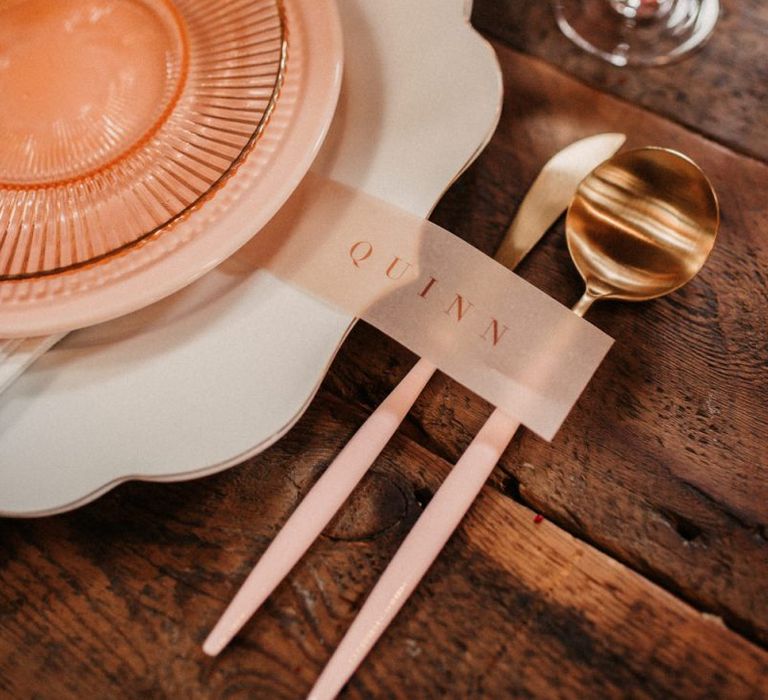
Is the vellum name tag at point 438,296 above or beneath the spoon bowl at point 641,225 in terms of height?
beneath

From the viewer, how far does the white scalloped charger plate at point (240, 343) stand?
0.39m

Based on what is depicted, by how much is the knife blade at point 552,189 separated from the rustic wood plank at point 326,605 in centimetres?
16

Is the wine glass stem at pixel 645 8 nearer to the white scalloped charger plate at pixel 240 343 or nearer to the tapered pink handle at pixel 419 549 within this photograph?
the white scalloped charger plate at pixel 240 343

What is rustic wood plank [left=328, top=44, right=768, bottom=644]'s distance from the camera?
0.42 meters

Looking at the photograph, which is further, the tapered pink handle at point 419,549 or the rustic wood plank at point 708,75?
the rustic wood plank at point 708,75

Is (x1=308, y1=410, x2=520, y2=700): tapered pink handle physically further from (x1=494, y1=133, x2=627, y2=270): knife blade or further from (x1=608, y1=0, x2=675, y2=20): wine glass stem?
(x1=608, y1=0, x2=675, y2=20): wine glass stem

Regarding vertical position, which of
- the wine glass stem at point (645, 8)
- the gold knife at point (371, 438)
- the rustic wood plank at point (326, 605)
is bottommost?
the rustic wood plank at point (326, 605)

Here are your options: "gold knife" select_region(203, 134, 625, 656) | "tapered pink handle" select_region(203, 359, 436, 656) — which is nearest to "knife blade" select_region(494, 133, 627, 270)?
"gold knife" select_region(203, 134, 625, 656)

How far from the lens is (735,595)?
0.40 m

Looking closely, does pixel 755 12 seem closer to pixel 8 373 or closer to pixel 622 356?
pixel 622 356

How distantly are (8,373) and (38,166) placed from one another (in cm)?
13

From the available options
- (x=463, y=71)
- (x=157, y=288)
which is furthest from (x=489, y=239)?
(x=157, y=288)

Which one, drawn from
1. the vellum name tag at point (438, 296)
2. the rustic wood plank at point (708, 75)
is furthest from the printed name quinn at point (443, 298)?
the rustic wood plank at point (708, 75)

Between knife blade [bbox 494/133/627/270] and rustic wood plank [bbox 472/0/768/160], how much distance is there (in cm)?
6
